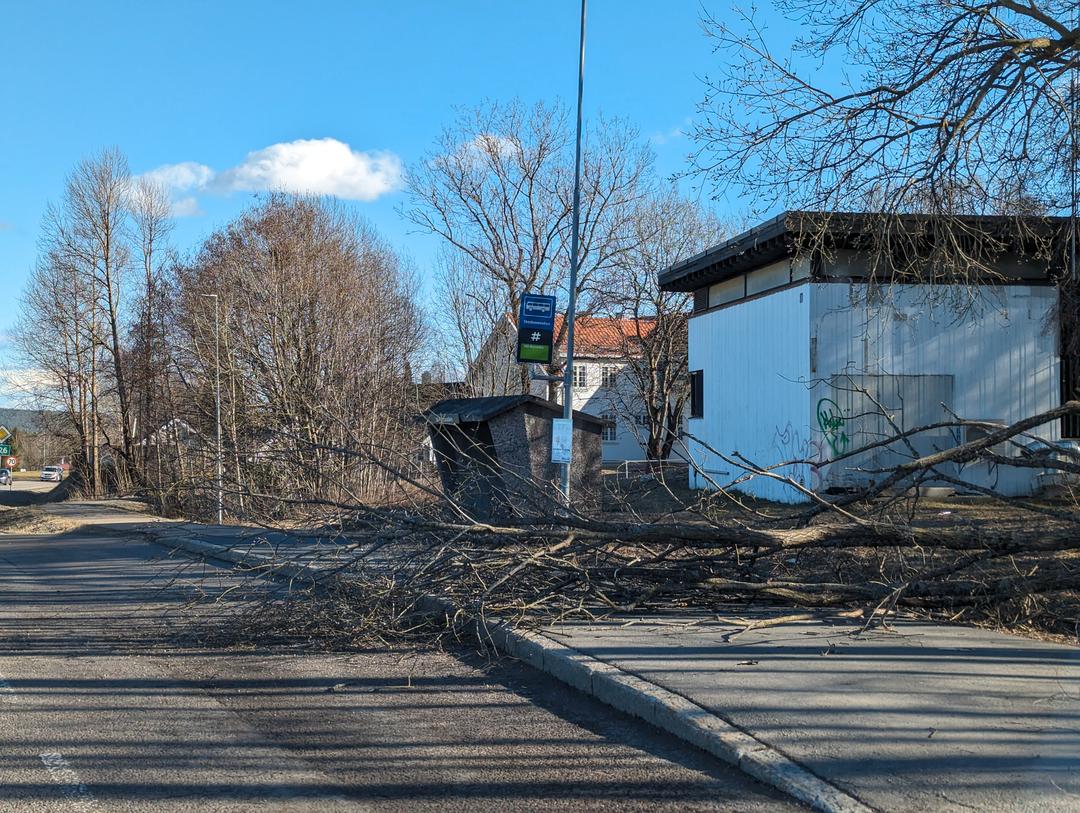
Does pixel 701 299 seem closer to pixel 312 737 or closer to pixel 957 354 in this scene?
pixel 957 354

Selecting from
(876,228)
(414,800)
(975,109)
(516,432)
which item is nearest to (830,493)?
(516,432)

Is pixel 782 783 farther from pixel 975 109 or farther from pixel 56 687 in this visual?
pixel 975 109

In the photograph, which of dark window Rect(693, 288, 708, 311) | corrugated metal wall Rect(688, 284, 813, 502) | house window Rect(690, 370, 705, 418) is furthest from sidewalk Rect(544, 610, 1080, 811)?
dark window Rect(693, 288, 708, 311)

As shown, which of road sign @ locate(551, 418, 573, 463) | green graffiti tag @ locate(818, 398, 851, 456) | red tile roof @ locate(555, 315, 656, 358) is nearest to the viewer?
road sign @ locate(551, 418, 573, 463)

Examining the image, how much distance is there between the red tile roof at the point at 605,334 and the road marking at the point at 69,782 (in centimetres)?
3541

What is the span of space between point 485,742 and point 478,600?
9.33 feet

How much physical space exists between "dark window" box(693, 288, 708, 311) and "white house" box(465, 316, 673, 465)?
3.89m

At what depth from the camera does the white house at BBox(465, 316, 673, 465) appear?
37.4 metres

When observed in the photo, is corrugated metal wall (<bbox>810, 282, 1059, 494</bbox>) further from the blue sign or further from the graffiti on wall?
the blue sign

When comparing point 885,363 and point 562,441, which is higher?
point 885,363

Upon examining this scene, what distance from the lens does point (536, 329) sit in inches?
638

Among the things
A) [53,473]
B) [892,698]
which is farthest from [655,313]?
[53,473]

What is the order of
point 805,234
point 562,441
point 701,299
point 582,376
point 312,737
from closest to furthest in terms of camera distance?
point 312,737 < point 805,234 < point 562,441 < point 701,299 < point 582,376

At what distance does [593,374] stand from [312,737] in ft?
181
